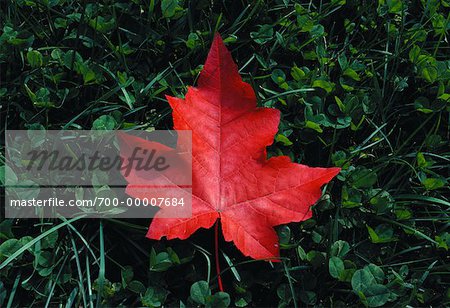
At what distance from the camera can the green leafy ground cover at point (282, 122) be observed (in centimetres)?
129

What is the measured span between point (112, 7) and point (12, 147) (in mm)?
428

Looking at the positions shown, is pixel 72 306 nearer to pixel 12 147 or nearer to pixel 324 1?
pixel 12 147

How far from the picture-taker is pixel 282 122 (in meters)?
1.45

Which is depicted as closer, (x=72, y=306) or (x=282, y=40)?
(x=72, y=306)

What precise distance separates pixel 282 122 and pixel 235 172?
0.79ft

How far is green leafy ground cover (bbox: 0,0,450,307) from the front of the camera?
1293 millimetres

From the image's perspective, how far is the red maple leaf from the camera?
1.23 metres

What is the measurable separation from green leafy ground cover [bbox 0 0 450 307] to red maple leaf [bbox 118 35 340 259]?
87 millimetres

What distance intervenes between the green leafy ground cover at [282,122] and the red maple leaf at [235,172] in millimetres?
87

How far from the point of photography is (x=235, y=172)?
1270 millimetres

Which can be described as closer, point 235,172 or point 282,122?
point 235,172

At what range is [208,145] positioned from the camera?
1281mm

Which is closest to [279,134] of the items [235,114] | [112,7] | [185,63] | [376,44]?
[235,114]

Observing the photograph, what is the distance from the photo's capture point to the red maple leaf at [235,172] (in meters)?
1.23
